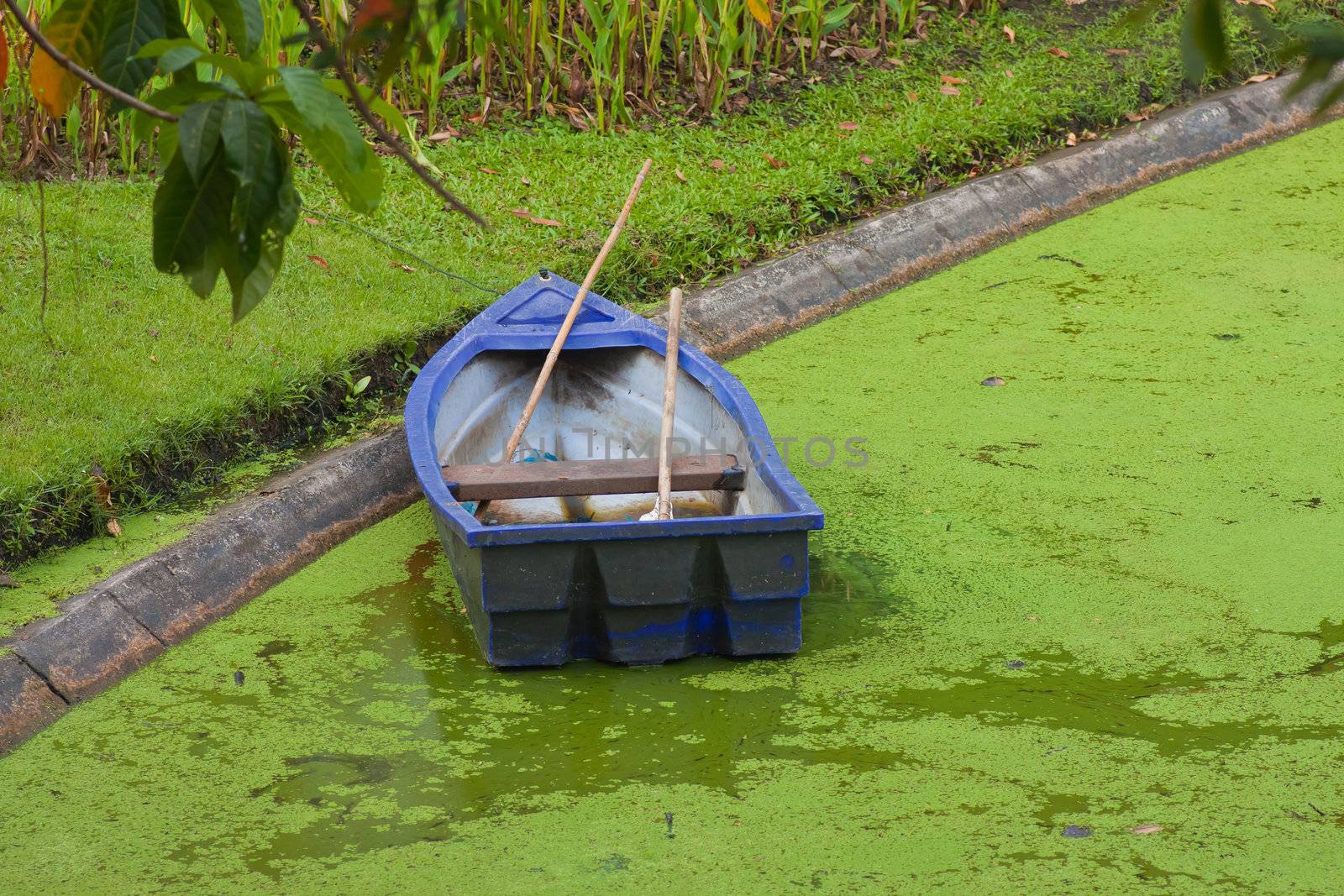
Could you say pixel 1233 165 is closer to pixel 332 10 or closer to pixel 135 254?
pixel 332 10

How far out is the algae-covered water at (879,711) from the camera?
2.12 meters

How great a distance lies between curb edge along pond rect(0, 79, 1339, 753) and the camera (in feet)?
8.58

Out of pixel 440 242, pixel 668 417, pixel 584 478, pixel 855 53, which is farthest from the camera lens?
pixel 855 53

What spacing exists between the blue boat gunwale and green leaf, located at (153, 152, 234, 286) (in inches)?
53.8

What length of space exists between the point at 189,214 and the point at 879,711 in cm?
167

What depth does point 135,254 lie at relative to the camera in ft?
13.2

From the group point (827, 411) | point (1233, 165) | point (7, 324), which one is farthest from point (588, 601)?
point (1233, 165)

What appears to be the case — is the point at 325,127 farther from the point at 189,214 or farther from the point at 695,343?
the point at 695,343

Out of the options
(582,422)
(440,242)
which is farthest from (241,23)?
(440,242)

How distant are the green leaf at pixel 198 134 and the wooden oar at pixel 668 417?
183cm

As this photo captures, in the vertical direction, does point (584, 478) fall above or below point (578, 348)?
below

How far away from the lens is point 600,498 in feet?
11.1

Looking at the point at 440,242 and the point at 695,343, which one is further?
the point at 440,242

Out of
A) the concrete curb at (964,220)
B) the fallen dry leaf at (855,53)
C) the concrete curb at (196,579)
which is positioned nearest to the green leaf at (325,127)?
the concrete curb at (196,579)
